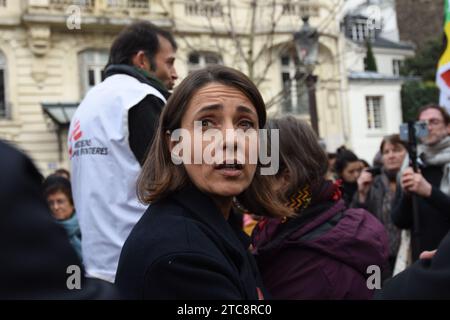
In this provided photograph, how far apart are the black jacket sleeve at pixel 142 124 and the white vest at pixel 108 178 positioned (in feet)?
0.08

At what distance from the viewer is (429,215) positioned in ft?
14.2

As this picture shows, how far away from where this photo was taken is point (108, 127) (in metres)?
2.77

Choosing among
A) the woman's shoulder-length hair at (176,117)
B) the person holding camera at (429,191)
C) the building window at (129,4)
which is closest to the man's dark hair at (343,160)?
the person holding camera at (429,191)

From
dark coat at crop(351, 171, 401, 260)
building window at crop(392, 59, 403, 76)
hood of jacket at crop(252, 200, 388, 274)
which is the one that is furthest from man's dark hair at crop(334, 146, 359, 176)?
building window at crop(392, 59, 403, 76)

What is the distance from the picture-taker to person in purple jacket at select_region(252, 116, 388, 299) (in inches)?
94.7

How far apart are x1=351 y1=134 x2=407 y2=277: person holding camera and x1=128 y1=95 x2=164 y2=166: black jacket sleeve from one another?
121 inches

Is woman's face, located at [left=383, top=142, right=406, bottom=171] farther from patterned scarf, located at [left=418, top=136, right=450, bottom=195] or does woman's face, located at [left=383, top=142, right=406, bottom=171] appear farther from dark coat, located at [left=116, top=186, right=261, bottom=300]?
dark coat, located at [left=116, top=186, right=261, bottom=300]

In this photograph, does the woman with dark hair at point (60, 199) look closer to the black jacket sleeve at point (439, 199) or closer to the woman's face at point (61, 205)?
the woman's face at point (61, 205)

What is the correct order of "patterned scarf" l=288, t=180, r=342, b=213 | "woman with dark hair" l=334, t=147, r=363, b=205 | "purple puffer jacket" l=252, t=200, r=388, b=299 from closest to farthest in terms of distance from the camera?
"purple puffer jacket" l=252, t=200, r=388, b=299 → "patterned scarf" l=288, t=180, r=342, b=213 → "woman with dark hair" l=334, t=147, r=363, b=205
